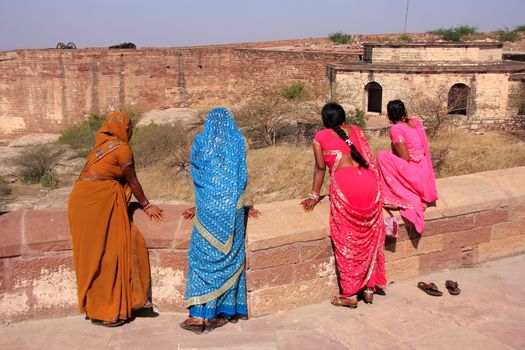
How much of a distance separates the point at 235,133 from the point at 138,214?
2.36 ft

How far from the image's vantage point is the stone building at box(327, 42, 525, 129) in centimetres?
1761

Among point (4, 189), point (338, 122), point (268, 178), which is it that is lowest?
point (4, 189)

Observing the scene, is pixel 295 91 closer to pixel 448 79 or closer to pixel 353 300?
pixel 448 79

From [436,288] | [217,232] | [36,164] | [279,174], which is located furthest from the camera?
[36,164]

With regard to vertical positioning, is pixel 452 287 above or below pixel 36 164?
above

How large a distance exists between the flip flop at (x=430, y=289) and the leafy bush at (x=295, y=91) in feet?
64.8

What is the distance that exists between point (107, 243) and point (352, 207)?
4.44 ft

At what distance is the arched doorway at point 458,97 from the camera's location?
1789cm

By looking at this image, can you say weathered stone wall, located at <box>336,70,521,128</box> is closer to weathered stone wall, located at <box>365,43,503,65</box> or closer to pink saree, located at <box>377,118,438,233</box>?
weathered stone wall, located at <box>365,43,503,65</box>

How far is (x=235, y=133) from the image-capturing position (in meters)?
3.00

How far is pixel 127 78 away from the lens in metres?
25.0

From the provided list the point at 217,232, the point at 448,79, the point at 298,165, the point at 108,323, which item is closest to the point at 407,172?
the point at 217,232

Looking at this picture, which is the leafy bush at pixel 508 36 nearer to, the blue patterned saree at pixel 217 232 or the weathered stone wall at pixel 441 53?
the weathered stone wall at pixel 441 53

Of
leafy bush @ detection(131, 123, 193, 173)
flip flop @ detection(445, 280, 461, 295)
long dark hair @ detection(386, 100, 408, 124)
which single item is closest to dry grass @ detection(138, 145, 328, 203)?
leafy bush @ detection(131, 123, 193, 173)
